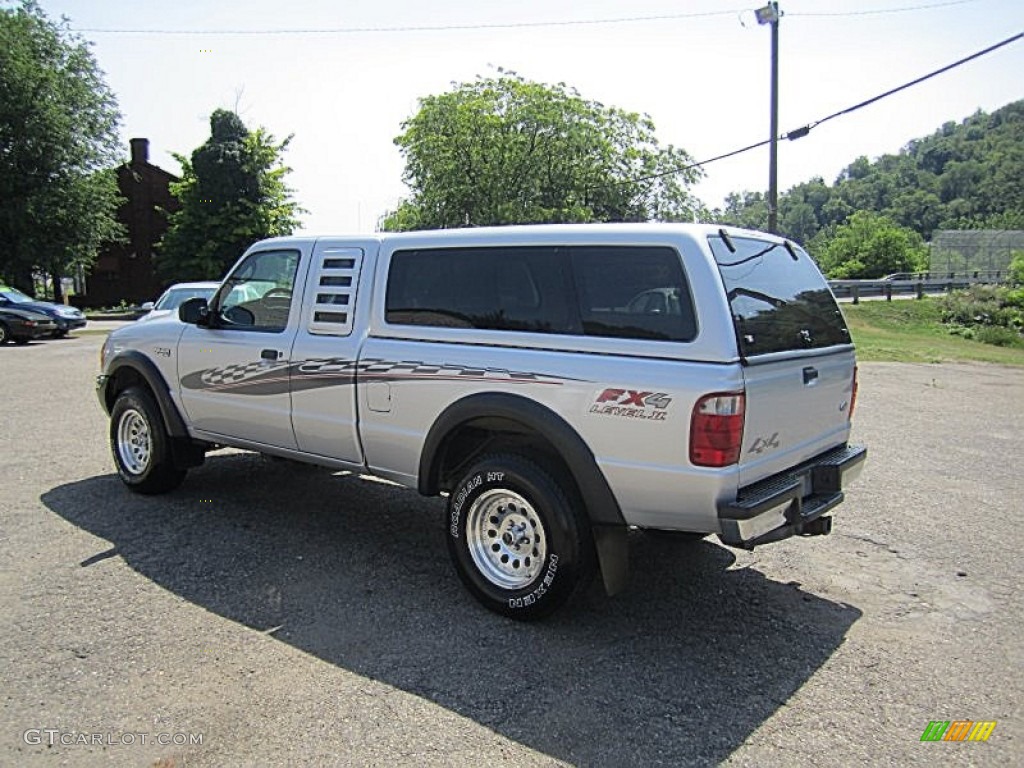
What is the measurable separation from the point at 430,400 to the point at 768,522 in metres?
1.88

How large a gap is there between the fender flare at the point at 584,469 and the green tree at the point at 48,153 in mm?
35194

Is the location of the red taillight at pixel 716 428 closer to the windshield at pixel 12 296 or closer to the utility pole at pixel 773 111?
the utility pole at pixel 773 111

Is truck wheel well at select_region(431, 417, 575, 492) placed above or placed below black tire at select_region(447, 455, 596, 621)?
above

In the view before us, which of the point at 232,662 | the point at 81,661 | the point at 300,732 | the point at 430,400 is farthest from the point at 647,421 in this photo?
the point at 81,661

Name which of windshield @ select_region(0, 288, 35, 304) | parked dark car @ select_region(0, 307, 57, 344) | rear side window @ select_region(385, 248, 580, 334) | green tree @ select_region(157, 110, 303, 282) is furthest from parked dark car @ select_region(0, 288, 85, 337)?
rear side window @ select_region(385, 248, 580, 334)

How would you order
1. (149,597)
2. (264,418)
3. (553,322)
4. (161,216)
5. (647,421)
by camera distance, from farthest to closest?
(161,216)
(264,418)
(149,597)
(553,322)
(647,421)

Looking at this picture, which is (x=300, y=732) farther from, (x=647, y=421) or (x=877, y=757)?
(x=877, y=757)

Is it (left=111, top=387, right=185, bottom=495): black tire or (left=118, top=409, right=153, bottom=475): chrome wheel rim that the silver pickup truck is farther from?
(left=118, top=409, right=153, bottom=475): chrome wheel rim

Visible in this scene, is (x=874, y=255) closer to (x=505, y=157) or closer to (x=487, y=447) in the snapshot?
(x=505, y=157)

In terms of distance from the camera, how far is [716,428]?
136 inches

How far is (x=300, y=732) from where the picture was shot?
3.10m

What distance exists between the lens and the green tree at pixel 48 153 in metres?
32.6

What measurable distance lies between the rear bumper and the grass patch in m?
15.5

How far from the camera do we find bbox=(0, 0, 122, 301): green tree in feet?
107
